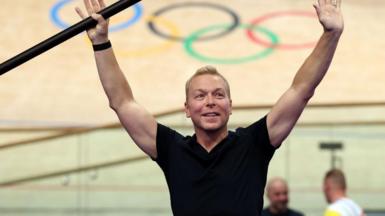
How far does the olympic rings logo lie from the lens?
38.7 feet

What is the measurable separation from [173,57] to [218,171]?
9.50 m

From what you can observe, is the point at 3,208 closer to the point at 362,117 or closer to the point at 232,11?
the point at 362,117

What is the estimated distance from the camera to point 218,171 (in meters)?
2.19

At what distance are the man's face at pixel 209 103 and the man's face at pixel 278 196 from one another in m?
2.55

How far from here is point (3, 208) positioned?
19.3 ft

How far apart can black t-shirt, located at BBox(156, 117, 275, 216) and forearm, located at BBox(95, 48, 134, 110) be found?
179 millimetres

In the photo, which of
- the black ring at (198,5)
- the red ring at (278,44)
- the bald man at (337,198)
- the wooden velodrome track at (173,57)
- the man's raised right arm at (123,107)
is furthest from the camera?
the black ring at (198,5)

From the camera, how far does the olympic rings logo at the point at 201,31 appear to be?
1178 cm

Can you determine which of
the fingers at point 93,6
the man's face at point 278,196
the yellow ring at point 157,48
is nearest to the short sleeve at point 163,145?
the fingers at point 93,6

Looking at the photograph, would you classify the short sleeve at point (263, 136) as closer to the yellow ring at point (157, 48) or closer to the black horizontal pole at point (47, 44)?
the black horizontal pole at point (47, 44)

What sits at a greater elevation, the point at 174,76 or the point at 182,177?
the point at 174,76

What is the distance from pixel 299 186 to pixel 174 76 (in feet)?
17.2

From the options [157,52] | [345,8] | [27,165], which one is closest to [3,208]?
[27,165]

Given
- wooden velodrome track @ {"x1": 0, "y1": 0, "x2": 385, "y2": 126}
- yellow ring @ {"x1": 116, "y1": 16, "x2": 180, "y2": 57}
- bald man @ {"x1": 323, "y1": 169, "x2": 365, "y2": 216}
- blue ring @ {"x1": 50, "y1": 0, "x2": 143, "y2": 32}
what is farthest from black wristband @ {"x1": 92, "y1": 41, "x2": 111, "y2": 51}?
blue ring @ {"x1": 50, "y1": 0, "x2": 143, "y2": 32}
